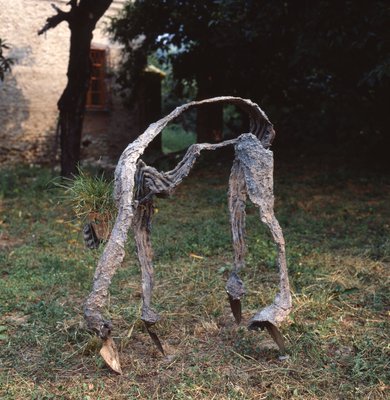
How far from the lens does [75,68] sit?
9.58 m

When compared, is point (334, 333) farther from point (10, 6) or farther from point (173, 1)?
point (10, 6)

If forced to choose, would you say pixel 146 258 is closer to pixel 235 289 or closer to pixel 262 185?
pixel 235 289

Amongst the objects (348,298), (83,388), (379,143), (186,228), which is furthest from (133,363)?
(379,143)

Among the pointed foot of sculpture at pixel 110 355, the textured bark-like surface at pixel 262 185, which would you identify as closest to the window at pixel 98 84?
the textured bark-like surface at pixel 262 185

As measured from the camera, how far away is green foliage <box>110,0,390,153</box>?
28.1 feet

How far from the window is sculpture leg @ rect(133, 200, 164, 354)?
32.4 ft

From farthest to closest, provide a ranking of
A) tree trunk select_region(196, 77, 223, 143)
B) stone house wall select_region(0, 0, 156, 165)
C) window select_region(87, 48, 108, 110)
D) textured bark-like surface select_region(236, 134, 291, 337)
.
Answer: window select_region(87, 48, 108, 110) < tree trunk select_region(196, 77, 223, 143) < stone house wall select_region(0, 0, 156, 165) < textured bark-like surface select_region(236, 134, 291, 337)

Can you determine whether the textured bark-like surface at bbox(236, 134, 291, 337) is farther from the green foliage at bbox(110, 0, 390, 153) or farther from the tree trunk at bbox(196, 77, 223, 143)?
the tree trunk at bbox(196, 77, 223, 143)

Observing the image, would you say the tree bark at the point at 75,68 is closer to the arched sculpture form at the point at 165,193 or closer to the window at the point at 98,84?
the window at the point at 98,84

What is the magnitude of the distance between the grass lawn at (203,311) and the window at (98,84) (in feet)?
18.5

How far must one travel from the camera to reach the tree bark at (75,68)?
9391 millimetres

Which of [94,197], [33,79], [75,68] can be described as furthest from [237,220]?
[33,79]

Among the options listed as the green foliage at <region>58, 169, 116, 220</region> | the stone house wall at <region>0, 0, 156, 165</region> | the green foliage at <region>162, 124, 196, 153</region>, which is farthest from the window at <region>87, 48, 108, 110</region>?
the green foliage at <region>58, 169, 116, 220</region>

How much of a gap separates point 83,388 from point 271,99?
9.22m
